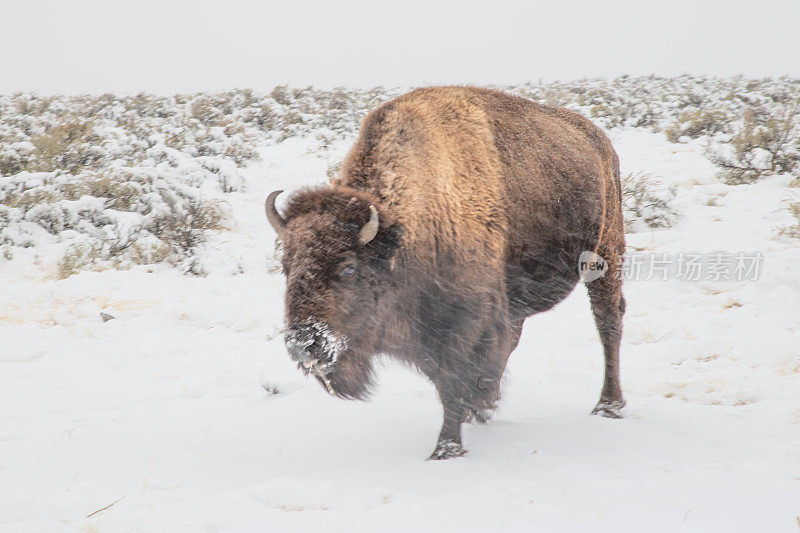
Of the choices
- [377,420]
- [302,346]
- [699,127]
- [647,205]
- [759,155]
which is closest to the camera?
[302,346]

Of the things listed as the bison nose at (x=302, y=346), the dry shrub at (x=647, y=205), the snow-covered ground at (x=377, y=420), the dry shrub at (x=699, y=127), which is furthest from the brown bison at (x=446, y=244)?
the dry shrub at (x=699, y=127)

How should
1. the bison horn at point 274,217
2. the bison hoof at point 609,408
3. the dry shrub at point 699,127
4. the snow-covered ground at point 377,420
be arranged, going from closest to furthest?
1. the snow-covered ground at point 377,420
2. the bison horn at point 274,217
3. the bison hoof at point 609,408
4. the dry shrub at point 699,127

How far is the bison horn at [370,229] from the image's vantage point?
2545 millimetres

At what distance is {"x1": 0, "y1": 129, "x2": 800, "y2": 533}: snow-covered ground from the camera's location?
2.17 meters

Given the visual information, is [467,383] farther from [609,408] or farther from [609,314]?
[609,314]

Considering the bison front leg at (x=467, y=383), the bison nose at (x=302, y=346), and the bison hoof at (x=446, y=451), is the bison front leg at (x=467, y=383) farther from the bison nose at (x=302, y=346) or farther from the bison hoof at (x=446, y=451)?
the bison nose at (x=302, y=346)

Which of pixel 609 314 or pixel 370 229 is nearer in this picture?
pixel 370 229

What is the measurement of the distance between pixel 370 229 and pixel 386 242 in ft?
0.53

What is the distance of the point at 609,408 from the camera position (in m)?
3.50

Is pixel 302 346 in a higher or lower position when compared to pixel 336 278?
lower

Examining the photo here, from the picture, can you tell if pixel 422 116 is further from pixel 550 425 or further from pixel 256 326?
pixel 256 326

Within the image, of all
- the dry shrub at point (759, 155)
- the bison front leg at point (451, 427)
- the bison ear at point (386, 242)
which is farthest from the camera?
the dry shrub at point (759, 155)

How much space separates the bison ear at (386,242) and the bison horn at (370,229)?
0.07 m

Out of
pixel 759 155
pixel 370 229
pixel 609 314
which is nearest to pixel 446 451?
pixel 370 229
